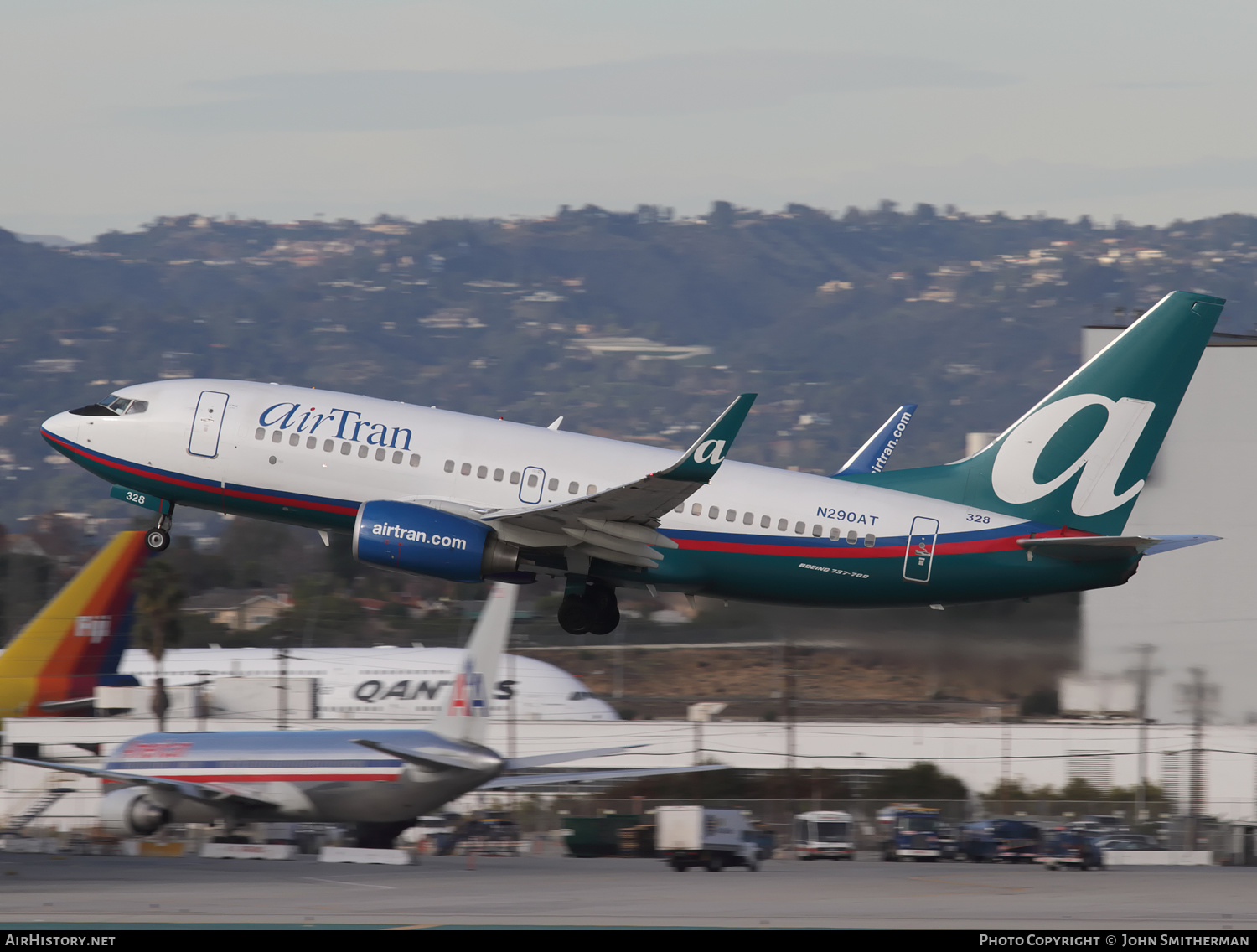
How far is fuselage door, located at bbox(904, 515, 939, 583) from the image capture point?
35.6 meters

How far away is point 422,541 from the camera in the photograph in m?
34.4

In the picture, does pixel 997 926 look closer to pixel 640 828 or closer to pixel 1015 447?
pixel 1015 447

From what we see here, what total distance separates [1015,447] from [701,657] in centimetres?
2423

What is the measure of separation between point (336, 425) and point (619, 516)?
6.67 meters

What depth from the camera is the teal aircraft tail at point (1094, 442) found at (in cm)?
3719

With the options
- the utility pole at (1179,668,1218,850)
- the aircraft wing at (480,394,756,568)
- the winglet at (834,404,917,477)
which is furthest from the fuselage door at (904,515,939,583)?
the utility pole at (1179,668,1218,850)

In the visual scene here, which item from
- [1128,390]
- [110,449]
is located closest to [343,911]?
[110,449]

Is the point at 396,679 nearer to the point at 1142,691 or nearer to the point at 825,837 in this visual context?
the point at 825,837

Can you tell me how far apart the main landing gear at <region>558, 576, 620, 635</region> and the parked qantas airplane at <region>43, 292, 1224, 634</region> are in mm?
42

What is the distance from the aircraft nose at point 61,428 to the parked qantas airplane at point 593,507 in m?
1.18

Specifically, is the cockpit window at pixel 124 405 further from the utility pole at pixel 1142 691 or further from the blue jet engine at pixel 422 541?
the utility pole at pixel 1142 691

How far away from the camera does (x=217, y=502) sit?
36500mm

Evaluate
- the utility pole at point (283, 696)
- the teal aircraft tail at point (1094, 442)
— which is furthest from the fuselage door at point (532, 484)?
the utility pole at point (283, 696)

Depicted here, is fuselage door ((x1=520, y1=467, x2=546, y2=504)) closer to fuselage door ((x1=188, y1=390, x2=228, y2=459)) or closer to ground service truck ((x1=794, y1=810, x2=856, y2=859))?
fuselage door ((x1=188, y1=390, x2=228, y2=459))
